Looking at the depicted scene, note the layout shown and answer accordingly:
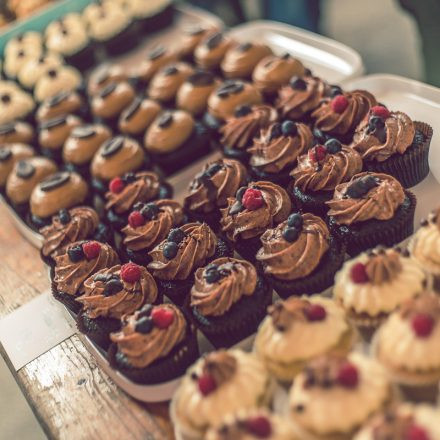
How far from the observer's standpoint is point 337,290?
277 cm

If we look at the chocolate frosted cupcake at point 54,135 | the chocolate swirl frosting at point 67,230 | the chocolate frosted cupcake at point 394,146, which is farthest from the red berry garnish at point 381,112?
the chocolate frosted cupcake at point 54,135

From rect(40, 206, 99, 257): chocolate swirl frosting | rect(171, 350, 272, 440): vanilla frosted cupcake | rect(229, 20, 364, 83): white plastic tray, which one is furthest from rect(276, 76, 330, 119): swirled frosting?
rect(171, 350, 272, 440): vanilla frosted cupcake

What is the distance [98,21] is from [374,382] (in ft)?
15.1

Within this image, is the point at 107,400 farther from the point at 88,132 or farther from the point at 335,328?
the point at 88,132

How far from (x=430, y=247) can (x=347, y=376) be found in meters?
0.74

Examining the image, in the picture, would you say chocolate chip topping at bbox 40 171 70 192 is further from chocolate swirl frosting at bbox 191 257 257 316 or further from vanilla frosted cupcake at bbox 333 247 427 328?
vanilla frosted cupcake at bbox 333 247 427 328

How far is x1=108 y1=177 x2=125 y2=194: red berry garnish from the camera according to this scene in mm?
3904

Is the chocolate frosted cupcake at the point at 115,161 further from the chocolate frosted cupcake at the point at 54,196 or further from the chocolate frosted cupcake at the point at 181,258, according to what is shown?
the chocolate frosted cupcake at the point at 181,258

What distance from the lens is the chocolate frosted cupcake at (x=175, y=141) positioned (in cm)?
435

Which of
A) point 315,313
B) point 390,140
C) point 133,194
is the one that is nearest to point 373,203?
point 390,140

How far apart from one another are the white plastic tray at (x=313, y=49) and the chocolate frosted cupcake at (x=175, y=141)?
3.21 feet

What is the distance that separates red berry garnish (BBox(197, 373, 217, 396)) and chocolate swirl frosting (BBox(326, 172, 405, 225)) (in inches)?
41.6

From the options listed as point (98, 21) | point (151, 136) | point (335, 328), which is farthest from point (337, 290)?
point (98, 21)

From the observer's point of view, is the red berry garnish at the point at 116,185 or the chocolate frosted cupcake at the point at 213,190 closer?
the chocolate frosted cupcake at the point at 213,190
